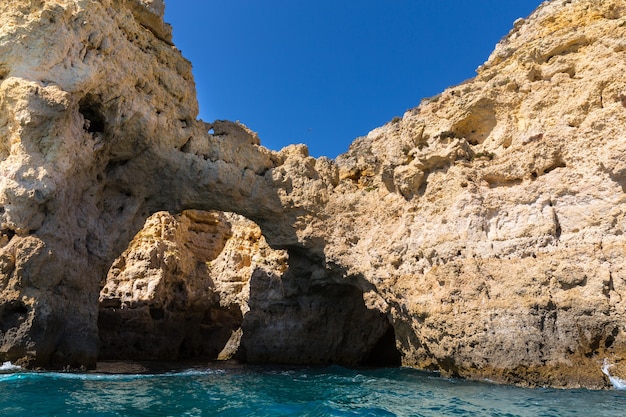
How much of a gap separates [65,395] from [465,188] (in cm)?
1090

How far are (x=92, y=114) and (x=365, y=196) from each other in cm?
959

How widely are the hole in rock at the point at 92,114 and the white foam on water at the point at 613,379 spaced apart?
603 inches

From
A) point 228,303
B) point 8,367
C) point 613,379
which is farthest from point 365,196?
point 8,367

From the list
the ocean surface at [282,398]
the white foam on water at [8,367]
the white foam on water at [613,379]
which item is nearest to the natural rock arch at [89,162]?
the white foam on water at [8,367]

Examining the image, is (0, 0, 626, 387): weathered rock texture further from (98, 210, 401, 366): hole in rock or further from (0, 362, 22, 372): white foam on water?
(0, 362, 22, 372): white foam on water

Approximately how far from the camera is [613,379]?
10.1 m

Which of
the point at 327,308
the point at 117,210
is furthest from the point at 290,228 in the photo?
the point at 117,210

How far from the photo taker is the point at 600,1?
13672 millimetres

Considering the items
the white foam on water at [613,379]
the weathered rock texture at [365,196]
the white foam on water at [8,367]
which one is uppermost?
the weathered rock texture at [365,196]

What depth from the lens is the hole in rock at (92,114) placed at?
15.7 metres

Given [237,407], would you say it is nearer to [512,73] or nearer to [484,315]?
[484,315]

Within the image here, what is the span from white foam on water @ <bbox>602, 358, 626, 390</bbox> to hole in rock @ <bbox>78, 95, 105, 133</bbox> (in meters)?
15.3

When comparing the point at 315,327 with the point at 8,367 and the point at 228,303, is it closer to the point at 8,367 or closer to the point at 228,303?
the point at 228,303

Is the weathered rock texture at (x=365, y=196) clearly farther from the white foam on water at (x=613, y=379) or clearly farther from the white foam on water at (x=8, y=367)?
the white foam on water at (x=8, y=367)
